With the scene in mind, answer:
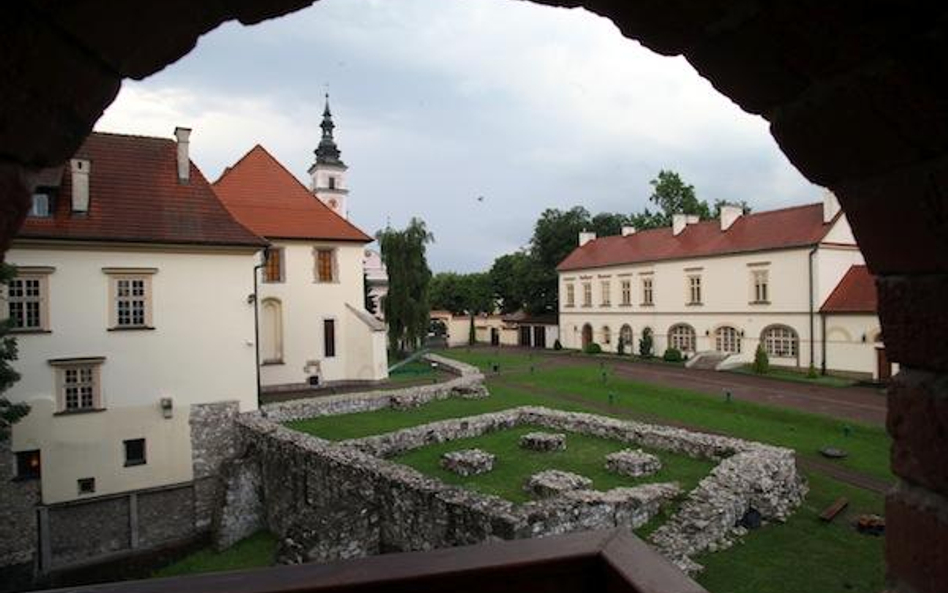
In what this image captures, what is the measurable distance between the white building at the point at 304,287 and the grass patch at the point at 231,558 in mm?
10895

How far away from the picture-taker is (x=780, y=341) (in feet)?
102

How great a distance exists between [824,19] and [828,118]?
0.25 metres

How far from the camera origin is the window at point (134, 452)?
16.6 meters

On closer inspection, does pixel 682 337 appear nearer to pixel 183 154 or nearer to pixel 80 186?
pixel 183 154

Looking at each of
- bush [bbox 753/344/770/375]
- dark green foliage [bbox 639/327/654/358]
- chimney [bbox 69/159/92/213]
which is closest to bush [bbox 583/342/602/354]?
dark green foliage [bbox 639/327/654/358]

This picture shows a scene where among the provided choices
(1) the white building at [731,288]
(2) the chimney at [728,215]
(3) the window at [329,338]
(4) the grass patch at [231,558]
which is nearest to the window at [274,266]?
(3) the window at [329,338]

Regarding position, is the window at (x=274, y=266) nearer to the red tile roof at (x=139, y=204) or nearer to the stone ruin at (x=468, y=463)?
the red tile roof at (x=139, y=204)

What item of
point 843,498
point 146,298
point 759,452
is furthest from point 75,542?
point 843,498

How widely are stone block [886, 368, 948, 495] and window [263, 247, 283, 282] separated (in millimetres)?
26985

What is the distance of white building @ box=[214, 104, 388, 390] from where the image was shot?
26.5 meters

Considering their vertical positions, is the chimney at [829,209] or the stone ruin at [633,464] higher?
the chimney at [829,209]

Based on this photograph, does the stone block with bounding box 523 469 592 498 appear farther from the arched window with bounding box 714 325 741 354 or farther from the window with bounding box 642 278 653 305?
the window with bounding box 642 278 653 305

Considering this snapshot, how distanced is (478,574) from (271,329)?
1032 inches

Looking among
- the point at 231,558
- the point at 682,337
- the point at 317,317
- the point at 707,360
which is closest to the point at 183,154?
the point at 317,317
